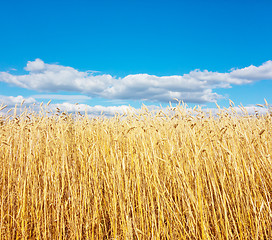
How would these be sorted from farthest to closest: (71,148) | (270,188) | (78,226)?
(71,148)
(270,188)
(78,226)

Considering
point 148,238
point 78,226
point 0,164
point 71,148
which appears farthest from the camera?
point 71,148

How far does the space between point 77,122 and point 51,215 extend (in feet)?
6.65

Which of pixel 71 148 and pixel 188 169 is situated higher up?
pixel 71 148

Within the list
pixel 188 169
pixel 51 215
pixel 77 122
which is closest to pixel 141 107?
pixel 188 169

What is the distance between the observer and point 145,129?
214cm

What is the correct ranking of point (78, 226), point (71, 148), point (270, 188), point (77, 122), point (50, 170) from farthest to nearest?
point (77, 122) → point (71, 148) → point (50, 170) → point (270, 188) → point (78, 226)

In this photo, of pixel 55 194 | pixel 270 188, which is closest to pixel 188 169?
pixel 270 188

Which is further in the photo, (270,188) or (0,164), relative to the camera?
(0,164)

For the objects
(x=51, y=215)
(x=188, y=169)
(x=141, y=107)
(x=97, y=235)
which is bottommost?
(x=97, y=235)

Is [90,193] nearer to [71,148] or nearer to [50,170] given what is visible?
[50,170]

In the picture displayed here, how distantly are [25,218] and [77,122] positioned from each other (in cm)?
214

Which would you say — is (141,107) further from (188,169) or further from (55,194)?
(55,194)

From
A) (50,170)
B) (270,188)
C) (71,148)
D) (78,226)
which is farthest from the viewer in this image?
(71,148)

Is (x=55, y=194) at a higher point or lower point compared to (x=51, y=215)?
higher
